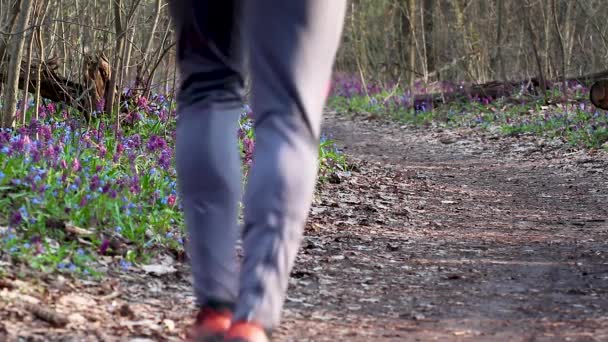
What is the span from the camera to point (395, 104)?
16062 millimetres

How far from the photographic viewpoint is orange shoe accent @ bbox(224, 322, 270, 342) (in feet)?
5.38

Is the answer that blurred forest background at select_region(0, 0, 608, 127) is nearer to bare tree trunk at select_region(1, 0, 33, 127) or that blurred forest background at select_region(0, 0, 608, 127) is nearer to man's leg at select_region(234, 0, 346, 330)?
bare tree trunk at select_region(1, 0, 33, 127)

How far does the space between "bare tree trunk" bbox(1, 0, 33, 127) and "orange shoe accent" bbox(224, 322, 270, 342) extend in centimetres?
375

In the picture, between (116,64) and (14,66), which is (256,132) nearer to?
(14,66)

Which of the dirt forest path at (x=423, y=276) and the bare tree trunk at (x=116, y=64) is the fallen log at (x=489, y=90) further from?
the bare tree trunk at (x=116, y=64)

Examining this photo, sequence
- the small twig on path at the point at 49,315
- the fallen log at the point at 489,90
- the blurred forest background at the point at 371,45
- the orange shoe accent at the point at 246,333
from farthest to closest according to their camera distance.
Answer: the fallen log at the point at 489,90 < the blurred forest background at the point at 371,45 < the small twig on path at the point at 49,315 < the orange shoe accent at the point at 246,333

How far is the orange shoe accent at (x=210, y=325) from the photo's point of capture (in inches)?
69.8

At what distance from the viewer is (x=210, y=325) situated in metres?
1.80

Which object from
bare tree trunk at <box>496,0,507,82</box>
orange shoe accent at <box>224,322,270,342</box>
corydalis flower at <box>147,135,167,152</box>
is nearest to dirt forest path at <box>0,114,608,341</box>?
orange shoe accent at <box>224,322,270,342</box>

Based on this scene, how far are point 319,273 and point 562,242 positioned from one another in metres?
1.57

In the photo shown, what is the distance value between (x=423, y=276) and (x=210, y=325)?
2.12 m

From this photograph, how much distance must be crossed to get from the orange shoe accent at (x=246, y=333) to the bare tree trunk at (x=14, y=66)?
3.75 meters

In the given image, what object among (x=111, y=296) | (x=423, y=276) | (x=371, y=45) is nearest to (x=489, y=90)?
(x=371, y=45)

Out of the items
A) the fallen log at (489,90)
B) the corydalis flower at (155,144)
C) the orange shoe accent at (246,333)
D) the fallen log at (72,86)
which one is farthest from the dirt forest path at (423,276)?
the fallen log at (489,90)
